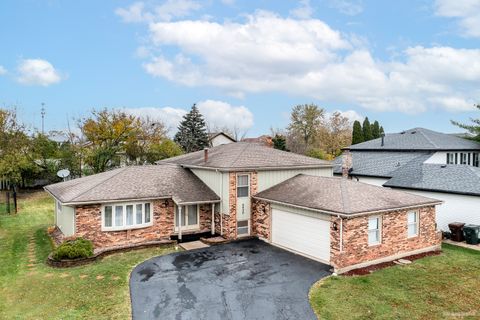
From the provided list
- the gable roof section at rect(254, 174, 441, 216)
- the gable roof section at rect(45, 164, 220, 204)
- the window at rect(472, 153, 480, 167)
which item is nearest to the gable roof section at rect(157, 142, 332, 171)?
the gable roof section at rect(45, 164, 220, 204)

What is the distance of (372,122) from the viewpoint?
53094 mm

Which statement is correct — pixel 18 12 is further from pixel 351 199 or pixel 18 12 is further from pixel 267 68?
pixel 351 199

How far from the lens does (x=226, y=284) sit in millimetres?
11508

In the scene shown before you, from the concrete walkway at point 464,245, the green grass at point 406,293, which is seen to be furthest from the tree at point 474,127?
the green grass at point 406,293

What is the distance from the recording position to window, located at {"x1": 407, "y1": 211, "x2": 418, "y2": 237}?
15172 millimetres

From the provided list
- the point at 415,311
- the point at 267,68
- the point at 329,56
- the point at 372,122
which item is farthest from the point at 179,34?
the point at 372,122

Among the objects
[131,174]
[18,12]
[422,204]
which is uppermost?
[18,12]

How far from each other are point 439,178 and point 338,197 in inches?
382

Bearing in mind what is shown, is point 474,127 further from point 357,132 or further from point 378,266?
point 378,266

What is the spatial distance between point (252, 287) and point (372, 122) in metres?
47.6

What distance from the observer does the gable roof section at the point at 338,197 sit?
13578 millimetres

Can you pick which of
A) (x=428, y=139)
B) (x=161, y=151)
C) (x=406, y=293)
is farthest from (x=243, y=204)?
(x=161, y=151)

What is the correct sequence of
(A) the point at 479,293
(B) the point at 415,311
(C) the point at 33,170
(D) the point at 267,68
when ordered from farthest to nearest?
1. (C) the point at 33,170
2. (D) the point at 267,68
3. (A) the point at 479,293
4. (B) the point at 415,311

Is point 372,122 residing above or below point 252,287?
above
